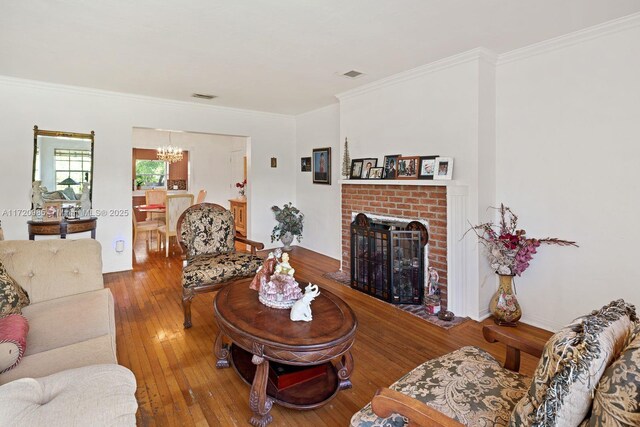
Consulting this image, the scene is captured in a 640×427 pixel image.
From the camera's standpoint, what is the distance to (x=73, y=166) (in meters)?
4.33

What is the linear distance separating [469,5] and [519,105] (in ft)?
3.88

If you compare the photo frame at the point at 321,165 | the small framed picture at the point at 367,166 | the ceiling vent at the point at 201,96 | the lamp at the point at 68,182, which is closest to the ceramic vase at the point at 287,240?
the photo frame at the point at 321,165

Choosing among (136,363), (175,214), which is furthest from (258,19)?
(175,214)

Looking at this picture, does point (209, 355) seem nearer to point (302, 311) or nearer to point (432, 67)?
point (302, 311)

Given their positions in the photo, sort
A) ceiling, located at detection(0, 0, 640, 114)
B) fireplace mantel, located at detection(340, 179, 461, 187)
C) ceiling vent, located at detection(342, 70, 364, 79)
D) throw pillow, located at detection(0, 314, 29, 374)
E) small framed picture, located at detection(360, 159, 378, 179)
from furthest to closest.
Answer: small framed picture, located at detection(360, 159, 378, 179)
ceiling vent, located at detection(342, 70, 364, 79)
fireplace mantel, located at detection(340, 179, 461, 187)
ceiling, located at detection(0, 0, 640, 114)
throw pillow, located at detection(0, 314, 29, 374)

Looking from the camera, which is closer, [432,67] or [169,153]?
[432,67]

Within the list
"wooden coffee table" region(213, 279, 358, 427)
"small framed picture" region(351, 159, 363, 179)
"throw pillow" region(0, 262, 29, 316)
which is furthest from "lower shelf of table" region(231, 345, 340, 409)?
"small framed picture" region(351, 159, 363, 179)

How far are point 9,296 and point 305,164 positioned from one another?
15.1 ft

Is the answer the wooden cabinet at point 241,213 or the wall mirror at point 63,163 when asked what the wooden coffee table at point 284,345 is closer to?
the wall mirror at point 63,163

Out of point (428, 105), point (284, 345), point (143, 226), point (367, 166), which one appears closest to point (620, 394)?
point (284, 345)

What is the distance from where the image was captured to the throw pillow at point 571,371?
Answer: 88 centimetres

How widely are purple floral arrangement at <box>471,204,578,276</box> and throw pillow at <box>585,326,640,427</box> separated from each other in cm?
220

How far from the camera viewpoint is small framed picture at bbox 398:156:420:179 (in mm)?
3506

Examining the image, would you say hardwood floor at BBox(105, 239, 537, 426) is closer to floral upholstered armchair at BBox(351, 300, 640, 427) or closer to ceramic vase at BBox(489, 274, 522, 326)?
ceramic vase at BBox(489, 274, 522, 326)
